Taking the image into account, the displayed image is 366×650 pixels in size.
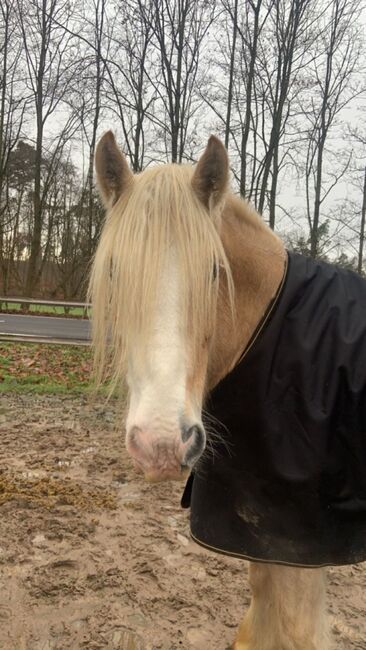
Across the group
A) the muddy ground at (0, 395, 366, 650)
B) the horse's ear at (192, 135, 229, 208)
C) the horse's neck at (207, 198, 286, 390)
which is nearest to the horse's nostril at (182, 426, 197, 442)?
the horse's neck at (207, 198, 286, 390)

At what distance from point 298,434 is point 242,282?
0.62 metres

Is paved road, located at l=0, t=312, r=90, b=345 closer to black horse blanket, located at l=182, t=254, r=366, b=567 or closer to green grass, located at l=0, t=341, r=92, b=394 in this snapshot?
green grass, located at l=0, t=341, r=92, b=394

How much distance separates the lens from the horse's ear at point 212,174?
1579mm

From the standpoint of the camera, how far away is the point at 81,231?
94.3 ft

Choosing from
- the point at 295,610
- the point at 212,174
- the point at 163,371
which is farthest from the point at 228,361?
the point at 295,610

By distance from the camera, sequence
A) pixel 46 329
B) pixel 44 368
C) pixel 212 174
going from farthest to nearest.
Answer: pixel 46 329
pixel 44 368
pixel 212 174

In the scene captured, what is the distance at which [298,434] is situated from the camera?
1.75 meters

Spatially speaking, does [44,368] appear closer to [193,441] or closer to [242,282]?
[242,282]

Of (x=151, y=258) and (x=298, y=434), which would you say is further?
(x=298, y=434)

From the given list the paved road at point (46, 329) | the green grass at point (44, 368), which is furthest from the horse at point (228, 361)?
the paved road at point (46, 329)

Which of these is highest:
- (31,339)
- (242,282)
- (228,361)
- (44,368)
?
(242,282)

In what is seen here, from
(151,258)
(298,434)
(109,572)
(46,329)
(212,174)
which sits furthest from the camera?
(46,329)

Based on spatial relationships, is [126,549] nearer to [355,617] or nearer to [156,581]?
[156,581]

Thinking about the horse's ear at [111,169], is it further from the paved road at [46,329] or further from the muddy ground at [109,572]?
the paved road at [46,329]
